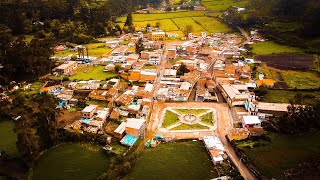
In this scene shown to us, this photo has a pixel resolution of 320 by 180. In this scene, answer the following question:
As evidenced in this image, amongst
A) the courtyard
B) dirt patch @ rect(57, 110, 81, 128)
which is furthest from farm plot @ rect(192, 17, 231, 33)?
dirt patch @ rect(57, 110, 81, 128)

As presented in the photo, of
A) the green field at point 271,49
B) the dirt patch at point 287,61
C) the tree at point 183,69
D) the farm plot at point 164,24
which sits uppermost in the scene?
the farm plot at point 164,24

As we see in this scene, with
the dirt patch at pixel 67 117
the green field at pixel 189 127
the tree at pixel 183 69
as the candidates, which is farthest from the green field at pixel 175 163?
the tree at pixel 183 69

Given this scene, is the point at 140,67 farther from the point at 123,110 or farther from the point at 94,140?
the point at 94,140

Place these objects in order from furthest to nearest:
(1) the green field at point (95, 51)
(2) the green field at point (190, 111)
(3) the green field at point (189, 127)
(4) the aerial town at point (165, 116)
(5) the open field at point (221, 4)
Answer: (5) the open field at point (221, 4)
(1) the green field at point (95, 51)
(2) the green field at point (190, 111)
(3) the green field at point (189, 127)
(4) the aerial town at point (165, 116)

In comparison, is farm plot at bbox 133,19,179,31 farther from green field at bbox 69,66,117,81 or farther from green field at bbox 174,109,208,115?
green field at bbox 174,109,208,115

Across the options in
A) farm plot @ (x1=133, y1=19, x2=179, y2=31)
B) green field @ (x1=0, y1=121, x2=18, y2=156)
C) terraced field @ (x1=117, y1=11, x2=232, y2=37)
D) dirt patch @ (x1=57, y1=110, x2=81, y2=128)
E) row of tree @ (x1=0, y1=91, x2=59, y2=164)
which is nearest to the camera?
row of tree @ (x1=0, y1=91, x2=59, y2=164)

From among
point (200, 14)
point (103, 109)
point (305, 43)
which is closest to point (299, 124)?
point (103, 109)

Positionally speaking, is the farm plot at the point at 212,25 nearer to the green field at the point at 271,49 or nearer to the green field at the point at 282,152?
the green field at the point at 271,49
